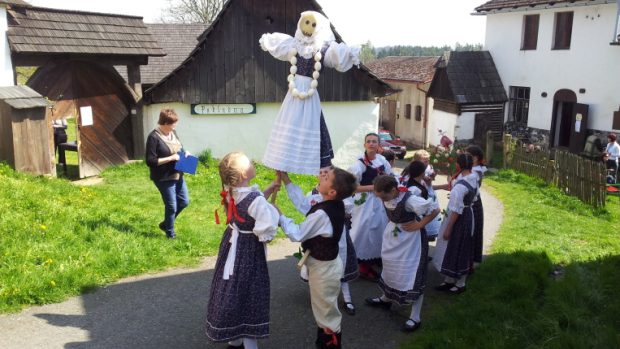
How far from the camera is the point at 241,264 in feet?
14.2

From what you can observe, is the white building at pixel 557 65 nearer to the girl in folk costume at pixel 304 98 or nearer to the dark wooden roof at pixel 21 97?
the girl in folk costume at pixel 304 98

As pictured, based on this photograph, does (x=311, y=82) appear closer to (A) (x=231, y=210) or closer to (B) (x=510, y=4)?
(A) (x=231, y=210)

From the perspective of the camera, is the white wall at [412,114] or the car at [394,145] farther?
the white wall at [412,114]

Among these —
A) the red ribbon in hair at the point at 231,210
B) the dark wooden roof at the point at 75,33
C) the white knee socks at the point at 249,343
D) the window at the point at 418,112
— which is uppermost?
the dark wooden roof at the point at 75,33

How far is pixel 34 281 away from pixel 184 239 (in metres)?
2.22

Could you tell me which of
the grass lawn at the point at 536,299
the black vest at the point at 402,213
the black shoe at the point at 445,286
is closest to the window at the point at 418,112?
the grass lawn at the point at 536,299

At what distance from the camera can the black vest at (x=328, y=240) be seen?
4430mm

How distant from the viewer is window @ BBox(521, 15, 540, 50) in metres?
21.9

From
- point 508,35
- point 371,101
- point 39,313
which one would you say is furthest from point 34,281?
point 508,35

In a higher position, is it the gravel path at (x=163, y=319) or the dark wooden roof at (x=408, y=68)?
the dark wooden roof at (x=408, y=68)

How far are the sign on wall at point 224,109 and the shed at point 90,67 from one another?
5.11 ft

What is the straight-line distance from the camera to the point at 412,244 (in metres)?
5.36

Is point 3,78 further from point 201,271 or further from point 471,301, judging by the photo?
point 471,301

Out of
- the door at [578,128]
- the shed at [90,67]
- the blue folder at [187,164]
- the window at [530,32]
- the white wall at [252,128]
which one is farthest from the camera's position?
the window at [530,32]
